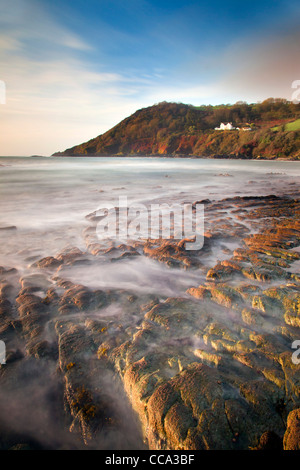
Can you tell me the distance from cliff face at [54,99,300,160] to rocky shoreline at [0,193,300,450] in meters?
73.3

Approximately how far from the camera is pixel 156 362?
7.74 ft

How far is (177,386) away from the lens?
2.00m

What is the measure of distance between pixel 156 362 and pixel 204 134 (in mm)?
115842

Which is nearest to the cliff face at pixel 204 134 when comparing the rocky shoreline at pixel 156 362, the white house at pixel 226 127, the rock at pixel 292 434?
the white house at pixel 226 127

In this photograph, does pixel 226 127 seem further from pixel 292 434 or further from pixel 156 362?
pixel 292 434

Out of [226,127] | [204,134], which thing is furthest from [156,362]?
[226,127]

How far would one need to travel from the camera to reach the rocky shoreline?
72.1 inches

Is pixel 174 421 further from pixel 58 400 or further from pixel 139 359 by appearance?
pixel 58 400

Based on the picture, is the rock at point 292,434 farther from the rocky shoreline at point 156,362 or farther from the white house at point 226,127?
the white house at point 226,127

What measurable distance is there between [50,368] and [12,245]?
4.45 metres

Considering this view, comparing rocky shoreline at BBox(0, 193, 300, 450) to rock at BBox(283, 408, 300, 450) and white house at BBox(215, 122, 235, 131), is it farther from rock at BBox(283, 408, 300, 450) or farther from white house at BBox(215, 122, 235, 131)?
white house at BBox(215, 122, 235, 131)

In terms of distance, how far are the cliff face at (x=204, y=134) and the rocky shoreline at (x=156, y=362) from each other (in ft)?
241

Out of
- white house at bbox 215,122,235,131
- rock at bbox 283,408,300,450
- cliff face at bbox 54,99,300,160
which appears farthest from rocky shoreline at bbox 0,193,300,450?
white house at bbox 215,122,235,131

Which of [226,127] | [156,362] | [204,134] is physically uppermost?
[226,127]
